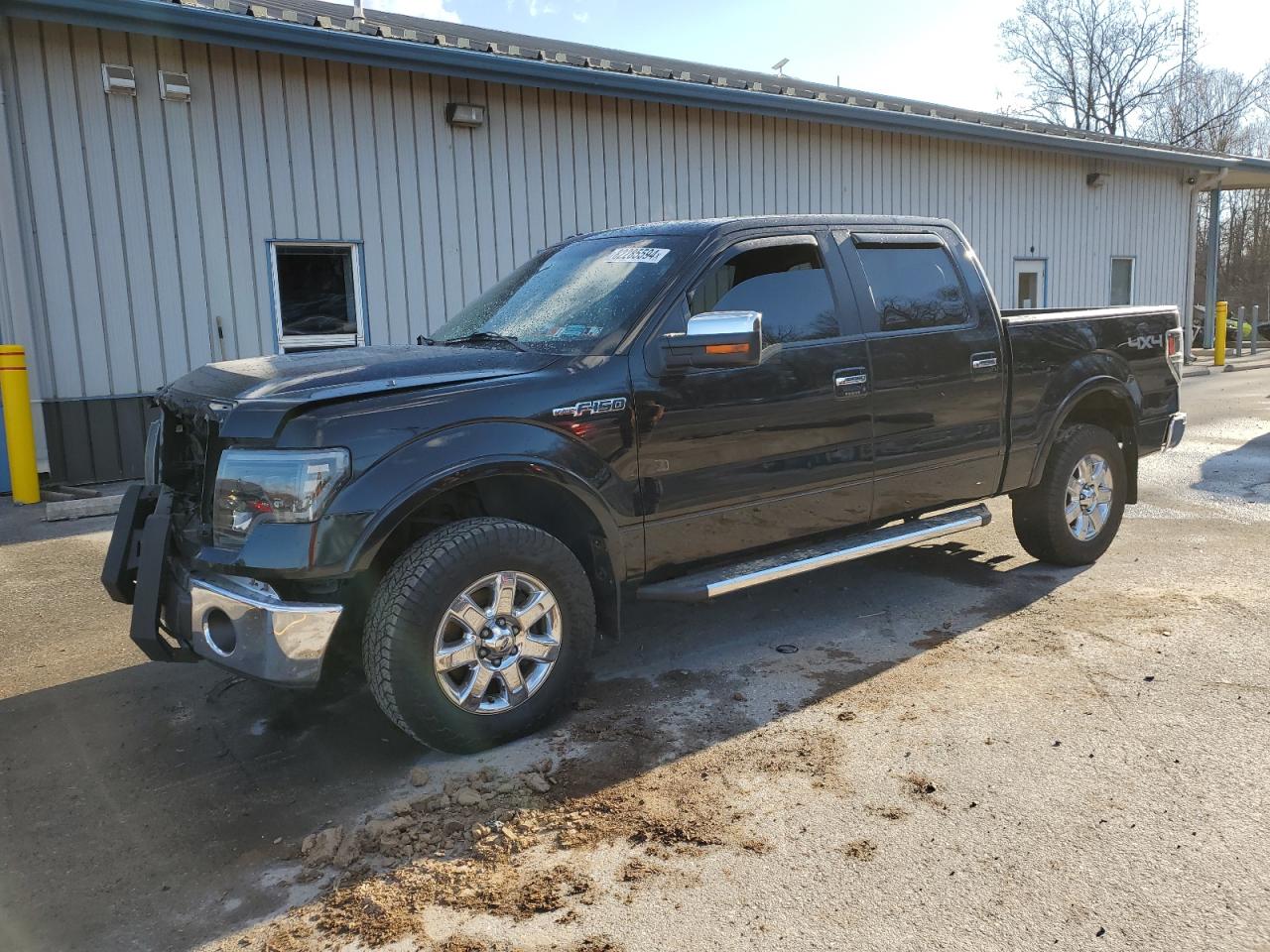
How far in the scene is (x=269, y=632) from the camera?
3.10 m

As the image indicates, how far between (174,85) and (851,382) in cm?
744

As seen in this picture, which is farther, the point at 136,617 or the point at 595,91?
the point at 595,91

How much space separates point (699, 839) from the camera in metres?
2.89

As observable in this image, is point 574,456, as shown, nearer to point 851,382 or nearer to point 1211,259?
point 851,382

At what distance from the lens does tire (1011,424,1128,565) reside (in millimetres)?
5516

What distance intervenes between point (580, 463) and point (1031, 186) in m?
15.0

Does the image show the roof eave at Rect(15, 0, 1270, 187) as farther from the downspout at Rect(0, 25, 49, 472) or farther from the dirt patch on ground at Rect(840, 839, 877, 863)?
the dirt patch on ground at Rect(840, 839, 877, 863)

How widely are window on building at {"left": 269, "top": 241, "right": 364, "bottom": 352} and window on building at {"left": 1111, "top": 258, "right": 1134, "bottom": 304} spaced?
48.1 feet

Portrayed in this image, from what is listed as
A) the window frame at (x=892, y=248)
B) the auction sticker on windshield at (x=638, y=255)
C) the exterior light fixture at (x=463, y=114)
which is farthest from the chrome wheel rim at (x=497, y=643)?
the exterior light fixture at (x=463, y=114)

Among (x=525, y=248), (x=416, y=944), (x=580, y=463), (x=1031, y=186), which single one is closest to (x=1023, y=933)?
(x=416, y=944)

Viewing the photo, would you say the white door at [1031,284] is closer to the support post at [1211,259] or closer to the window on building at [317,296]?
the support post at [1211,259]

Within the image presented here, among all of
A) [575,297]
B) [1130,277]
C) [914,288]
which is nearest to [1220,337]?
[1130,277]

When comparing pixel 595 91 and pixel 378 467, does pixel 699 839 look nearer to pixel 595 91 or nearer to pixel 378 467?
pixel 378 467

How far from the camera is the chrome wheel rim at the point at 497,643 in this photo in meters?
3.39
